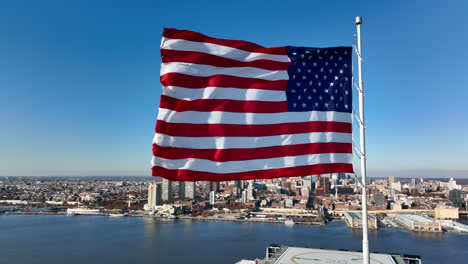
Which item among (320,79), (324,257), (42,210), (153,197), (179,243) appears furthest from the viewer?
(153,197)

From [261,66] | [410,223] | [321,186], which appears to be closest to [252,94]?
[261,66]

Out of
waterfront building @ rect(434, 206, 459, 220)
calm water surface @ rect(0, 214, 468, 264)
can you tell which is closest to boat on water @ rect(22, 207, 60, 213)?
calm water surface @ rect(0, 214, 468, 264)

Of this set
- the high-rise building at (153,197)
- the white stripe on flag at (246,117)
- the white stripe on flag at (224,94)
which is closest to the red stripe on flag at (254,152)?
the white stripe on flag at (246,117)

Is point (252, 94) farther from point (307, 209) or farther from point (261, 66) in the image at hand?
point (307, 209)

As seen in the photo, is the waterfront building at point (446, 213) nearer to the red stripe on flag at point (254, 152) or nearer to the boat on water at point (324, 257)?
the boat on water at point (324, 257)

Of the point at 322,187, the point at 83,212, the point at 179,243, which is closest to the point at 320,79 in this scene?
the point at 179,243

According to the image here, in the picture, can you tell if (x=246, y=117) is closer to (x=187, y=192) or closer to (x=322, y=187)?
(x=187, y=192)
